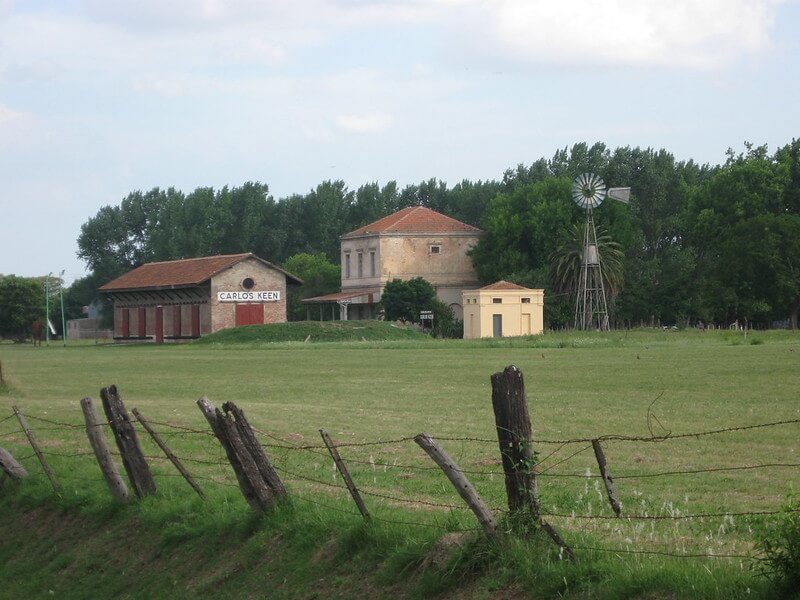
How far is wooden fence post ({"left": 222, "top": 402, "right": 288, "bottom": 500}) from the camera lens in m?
12.5

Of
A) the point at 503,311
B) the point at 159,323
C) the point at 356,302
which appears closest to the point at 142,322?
the point at 159,323

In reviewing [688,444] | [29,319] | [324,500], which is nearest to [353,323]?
[29,319]

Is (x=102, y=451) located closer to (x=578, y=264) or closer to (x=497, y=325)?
(x=497, y=325)

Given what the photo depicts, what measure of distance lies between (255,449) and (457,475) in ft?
11.4

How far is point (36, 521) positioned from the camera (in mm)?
16594

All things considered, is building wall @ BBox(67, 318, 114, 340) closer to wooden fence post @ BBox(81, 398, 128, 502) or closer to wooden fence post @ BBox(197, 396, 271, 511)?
wooden fence post @ BBox(81, 398, 128, 502)

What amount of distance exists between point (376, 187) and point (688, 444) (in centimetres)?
12737

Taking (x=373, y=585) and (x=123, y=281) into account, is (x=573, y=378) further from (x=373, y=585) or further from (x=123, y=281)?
(x=123, y=281)

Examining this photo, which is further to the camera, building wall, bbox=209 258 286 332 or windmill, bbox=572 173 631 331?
building wall, bbox=209 258 286 332

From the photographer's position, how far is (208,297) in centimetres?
9675

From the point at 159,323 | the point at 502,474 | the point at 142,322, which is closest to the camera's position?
the point at 502,474

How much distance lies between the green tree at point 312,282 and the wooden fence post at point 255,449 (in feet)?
365

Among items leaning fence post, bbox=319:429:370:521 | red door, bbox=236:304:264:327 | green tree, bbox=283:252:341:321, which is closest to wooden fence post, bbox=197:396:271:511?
leaning fence post, bbox=319:429:370:521

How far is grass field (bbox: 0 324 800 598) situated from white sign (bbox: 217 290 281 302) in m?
40.8
